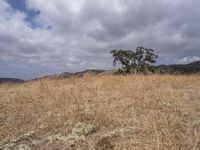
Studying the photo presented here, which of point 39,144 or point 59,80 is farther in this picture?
point 59,80

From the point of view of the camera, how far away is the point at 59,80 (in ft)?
44.3

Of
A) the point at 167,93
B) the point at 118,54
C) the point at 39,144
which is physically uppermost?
the point at 118,54

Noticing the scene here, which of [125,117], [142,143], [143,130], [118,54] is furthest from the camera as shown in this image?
[118,54]

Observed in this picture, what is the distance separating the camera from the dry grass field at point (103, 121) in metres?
4.44

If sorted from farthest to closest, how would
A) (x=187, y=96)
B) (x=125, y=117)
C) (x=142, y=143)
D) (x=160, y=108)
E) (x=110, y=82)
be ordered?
(x=110, y=82) < (x=187, y=96) < (x=160, y=108) < (x=125, y=117) < (x=142, y=143)

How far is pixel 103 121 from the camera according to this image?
19.4 feet

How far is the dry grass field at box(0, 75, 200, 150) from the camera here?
4.44m

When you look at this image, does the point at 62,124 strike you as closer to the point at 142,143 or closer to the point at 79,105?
the point at 79,105

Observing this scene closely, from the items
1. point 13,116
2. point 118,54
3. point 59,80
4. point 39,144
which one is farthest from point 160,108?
point 118,54

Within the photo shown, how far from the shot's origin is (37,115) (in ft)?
23.5

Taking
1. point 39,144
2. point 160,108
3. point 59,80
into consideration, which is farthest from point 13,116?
point 59,80

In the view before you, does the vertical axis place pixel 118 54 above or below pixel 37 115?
above

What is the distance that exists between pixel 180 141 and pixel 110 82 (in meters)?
8.01

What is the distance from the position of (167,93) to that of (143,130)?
10.8 ft
